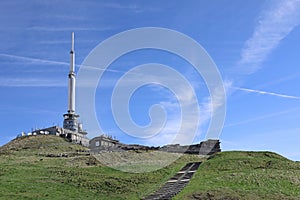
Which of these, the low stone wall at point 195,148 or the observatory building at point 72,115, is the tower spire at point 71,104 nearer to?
the observatory building at point 72,115

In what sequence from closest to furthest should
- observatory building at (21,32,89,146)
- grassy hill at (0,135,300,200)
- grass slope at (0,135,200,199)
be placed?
grassy hill at (0,135,300,200)
grass slope at (0,135,200,199)
observatory building at (21,32,89,146)

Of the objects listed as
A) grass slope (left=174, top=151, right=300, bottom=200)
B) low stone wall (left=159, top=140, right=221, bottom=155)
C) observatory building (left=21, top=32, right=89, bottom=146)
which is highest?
observatory building (left=21, top=32, right=89, bottom=146)

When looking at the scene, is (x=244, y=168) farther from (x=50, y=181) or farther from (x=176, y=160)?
(x=50, y=181)

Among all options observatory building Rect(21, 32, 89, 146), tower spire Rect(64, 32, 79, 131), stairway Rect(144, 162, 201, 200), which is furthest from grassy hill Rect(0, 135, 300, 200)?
tower spire Rect(64, 32, 79, 131)

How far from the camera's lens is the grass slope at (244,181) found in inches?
1409

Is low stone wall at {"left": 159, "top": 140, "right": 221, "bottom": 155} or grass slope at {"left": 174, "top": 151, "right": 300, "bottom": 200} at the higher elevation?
low stone wall at {"left": 159, "top": 140, "right": 221, "bottom": 155}

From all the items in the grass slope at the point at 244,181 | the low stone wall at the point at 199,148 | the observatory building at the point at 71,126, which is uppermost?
the observatory building at the point at 71,126

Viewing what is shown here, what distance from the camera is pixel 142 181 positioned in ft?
146

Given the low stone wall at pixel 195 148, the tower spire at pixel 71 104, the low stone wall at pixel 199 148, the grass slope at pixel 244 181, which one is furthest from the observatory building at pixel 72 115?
the grass slope at pixel 244 181

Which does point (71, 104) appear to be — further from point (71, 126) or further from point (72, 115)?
point (71, 126)

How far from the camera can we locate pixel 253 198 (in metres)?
→ 34.8

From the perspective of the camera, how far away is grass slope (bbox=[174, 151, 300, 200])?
117 feet

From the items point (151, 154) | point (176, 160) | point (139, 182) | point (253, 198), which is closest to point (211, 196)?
point (253, 198)

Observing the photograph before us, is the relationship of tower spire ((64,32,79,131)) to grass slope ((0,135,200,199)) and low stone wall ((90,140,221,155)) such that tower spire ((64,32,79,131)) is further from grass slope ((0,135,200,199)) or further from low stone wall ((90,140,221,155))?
grass slope ((0,135,200,199))
